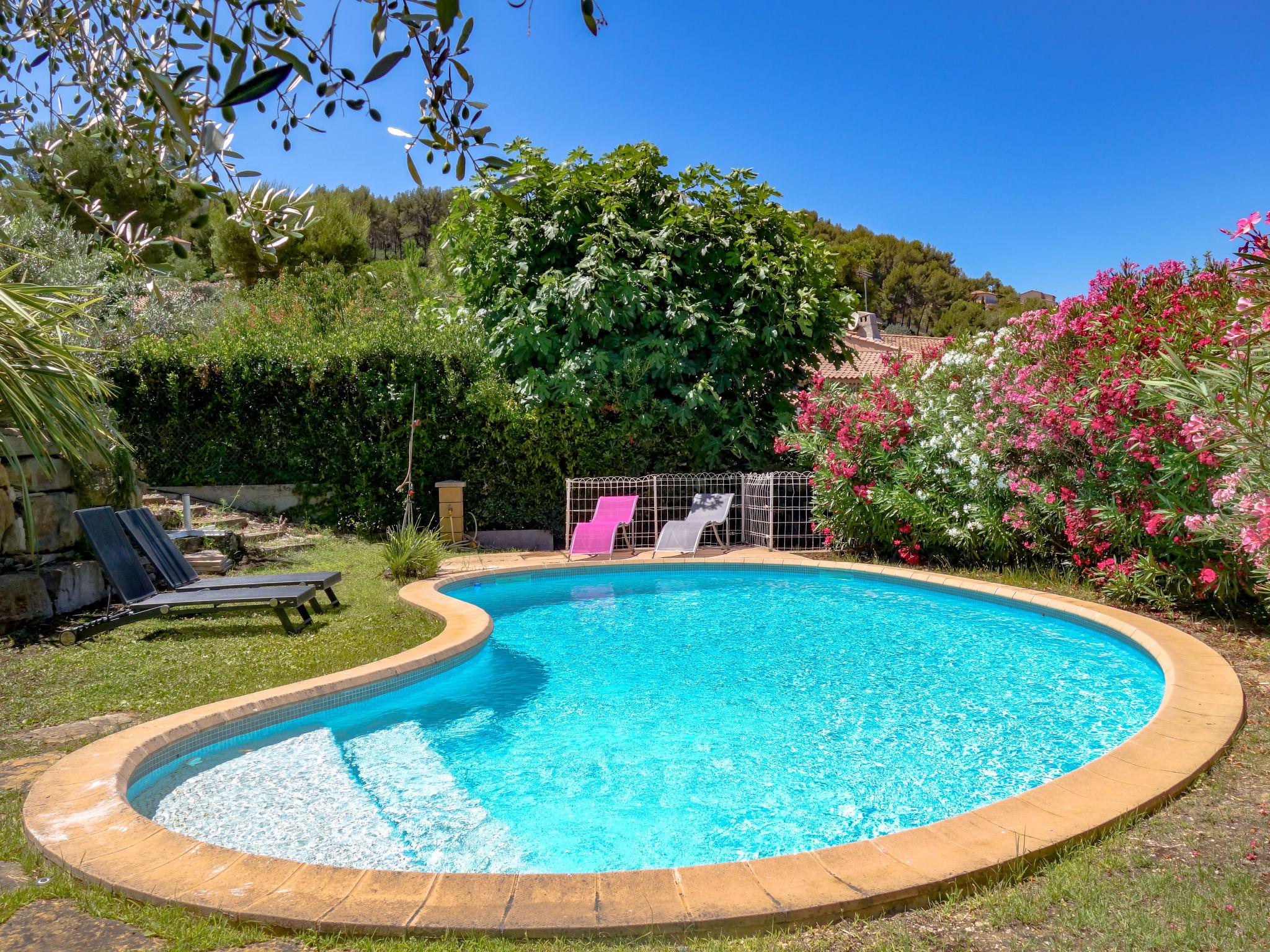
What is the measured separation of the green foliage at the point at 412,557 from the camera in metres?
9.82

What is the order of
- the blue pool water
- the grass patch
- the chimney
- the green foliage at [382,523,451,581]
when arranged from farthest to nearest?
the chimney → the green foliage at [382,523,451,581] → the grass patch → the blue pool water

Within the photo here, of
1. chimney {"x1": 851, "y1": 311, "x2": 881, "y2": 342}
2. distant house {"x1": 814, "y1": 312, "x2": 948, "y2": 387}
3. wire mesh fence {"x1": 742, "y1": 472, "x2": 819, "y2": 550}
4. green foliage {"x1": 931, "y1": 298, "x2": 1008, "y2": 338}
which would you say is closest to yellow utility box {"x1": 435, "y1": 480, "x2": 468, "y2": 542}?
wire mesh fence {"x1": 742, "y1": 472, "x2": 819, "y2": 550}

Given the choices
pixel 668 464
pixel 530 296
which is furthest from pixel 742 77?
pixel 668 464

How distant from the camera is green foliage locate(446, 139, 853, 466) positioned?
1291cm

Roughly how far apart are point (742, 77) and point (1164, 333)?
34.9 feet

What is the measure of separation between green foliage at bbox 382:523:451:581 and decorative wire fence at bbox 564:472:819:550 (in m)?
2.70

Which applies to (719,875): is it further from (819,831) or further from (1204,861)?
(1204,861)

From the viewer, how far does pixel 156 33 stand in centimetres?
318

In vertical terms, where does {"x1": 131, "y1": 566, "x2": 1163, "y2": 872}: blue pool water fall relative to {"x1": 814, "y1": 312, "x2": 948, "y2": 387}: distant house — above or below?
below

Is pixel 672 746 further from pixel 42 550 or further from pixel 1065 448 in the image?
pixel 42 550

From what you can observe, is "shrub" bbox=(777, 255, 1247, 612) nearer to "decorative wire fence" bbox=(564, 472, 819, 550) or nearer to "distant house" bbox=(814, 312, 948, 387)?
"decorative wire fence" bbox=(564, 472, 819, 550)

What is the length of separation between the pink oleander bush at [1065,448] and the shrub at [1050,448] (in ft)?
0.06

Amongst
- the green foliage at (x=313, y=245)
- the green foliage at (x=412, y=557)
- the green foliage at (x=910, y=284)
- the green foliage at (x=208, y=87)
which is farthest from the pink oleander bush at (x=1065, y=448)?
the green foliage at (x=910, y=284)

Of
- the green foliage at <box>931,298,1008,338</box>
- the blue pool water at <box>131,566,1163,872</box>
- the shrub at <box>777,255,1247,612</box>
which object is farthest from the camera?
the green foliage at <box>931,298,1008,338</box>
